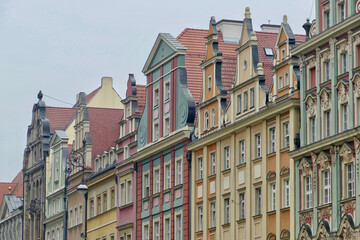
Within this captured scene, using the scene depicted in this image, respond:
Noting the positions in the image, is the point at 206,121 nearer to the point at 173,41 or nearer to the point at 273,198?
the point at 173,41

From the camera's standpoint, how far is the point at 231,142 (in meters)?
61.3

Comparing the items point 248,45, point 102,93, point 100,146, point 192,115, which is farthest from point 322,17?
point 102,93

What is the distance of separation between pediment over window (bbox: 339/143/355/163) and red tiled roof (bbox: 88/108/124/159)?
39.2 meters

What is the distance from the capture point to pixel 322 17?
5241 cm

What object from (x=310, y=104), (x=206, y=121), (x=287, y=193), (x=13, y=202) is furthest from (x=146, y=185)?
(x=13, y=202)

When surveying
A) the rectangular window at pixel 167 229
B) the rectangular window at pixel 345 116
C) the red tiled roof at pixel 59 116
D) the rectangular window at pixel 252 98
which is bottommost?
the rectangular window at pixel 167 229

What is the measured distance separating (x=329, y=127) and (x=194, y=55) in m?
20.8

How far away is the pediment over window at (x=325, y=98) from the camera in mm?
51444

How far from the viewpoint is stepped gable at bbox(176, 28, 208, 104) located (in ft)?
228

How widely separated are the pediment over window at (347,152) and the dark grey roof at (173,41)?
21.5 m

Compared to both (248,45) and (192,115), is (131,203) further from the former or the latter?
(248,45)

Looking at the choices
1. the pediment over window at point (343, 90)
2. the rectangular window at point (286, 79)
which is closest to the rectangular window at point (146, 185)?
the rectangular window at point (286, 79)

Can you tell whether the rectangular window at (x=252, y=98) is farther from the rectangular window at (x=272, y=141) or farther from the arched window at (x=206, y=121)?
the arched window at (x=206, y=121)

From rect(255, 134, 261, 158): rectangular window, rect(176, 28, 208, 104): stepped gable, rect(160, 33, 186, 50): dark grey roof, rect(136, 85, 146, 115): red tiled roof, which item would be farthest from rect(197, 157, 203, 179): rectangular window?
rect(136, 85, 146, 115): red tiled roof
